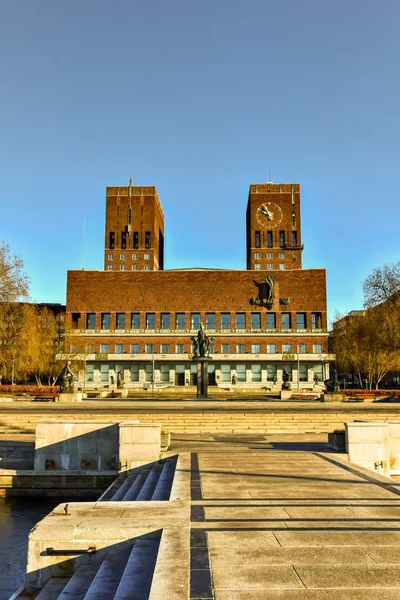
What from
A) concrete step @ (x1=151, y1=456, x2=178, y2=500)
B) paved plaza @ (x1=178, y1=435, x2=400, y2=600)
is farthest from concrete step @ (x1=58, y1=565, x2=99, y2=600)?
concrete step @ (x1=151, y1=456, x2=178, y2=500)

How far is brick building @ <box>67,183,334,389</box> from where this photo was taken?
82.5 meters

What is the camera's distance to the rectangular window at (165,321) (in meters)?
85.1

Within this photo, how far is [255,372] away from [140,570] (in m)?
76.8

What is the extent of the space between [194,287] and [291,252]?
28511mm

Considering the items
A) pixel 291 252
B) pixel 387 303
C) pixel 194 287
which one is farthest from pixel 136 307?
pixel 387 303

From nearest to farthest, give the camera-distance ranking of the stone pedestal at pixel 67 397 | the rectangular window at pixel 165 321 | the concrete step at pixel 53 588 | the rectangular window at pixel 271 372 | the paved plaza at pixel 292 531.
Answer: the paved plaza at pixel 292 531 → the concrete step at pixel 53 588 → the stone pedestal at pixel 67 397 → the rectangular window at pixel 271 372 → the rectangular window at pixel 165 321

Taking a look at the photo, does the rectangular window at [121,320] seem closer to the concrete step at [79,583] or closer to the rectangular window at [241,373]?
the rectangular window at [241,373]

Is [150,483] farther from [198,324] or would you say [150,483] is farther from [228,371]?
[198,324]

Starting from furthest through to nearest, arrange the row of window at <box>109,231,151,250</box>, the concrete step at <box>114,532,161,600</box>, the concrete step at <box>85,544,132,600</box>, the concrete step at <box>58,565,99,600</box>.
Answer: the row of window at <box>109,231,151,250</box>
the concrete step at <box>58,565,99,600</box>
the concrete step at <box>85,544,132,600</box>
the concrete step at <box>114,532,161,600</box>

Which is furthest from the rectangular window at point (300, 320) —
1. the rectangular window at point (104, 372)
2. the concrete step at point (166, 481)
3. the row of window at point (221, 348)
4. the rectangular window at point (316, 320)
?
the concrete step at point (166, 481)

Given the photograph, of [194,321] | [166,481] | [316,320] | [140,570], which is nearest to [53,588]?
[140,570]

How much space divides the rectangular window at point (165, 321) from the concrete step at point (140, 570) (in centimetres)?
7727

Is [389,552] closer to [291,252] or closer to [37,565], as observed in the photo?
[37,565]

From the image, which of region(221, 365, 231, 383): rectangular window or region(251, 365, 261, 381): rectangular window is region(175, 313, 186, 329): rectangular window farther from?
region(251, 365, 261, 381): rectangular window
